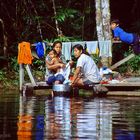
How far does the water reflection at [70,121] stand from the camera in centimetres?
705

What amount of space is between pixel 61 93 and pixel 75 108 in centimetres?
381

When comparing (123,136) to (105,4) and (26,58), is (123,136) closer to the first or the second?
(26,58)

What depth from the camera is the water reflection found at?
7055 mm

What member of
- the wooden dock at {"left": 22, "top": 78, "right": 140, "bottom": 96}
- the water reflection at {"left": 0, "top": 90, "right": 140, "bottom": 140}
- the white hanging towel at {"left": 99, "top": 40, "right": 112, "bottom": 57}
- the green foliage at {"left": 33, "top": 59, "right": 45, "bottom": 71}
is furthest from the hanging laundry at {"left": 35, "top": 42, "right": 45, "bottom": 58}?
the water reflection at {"left": 0, "top": 90, "right": 140, "bottom": 140}

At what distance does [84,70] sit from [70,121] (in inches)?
245

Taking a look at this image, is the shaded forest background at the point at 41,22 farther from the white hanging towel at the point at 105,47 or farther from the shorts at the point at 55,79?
the shorts at the point at 55,79

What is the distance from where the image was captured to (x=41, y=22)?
22.2 meters

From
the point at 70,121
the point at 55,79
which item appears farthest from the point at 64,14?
the point at 70,121

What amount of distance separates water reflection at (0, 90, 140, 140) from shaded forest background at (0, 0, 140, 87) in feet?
32.0

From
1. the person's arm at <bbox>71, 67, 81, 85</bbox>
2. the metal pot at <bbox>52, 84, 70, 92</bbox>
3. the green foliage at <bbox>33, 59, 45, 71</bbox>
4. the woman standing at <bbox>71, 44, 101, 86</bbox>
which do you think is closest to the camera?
the person's arm at <bbox>71, 67, 81, 85</bbox>

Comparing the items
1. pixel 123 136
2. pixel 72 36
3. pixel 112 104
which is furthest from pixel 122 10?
pixel 123 136

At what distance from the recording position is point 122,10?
25125 millimetres

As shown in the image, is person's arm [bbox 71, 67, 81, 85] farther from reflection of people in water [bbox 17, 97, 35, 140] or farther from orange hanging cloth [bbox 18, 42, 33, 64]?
reflection of people in water [bbox 17, 97, 35, 140]

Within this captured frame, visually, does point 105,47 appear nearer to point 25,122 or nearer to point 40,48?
point 40,48
